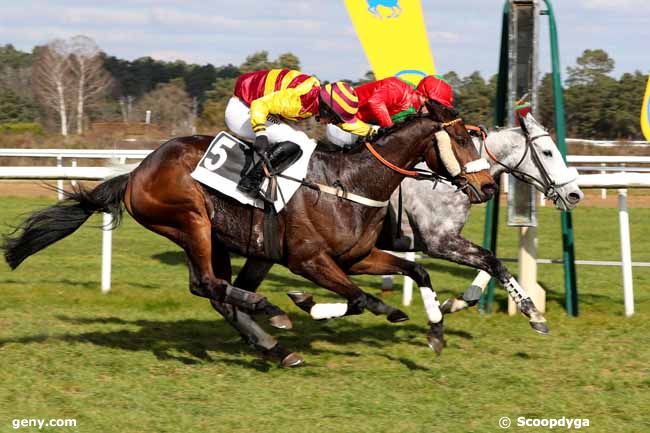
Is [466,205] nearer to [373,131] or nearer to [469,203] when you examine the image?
[469,203]

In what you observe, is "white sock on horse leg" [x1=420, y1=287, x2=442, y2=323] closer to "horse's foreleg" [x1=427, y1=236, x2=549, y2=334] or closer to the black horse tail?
"horse's foreleg" [x1=427, y1=236, x2=549, y2=334]

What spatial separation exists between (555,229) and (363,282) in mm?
4741

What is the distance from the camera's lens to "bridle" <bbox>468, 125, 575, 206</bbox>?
20.1 ft

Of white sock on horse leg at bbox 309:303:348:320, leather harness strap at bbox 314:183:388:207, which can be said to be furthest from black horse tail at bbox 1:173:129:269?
white sock on horse leg at bbox 309:303:348:320

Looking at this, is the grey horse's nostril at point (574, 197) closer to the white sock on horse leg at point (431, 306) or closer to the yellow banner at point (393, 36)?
the white sock on horse leg at point (431, 306)

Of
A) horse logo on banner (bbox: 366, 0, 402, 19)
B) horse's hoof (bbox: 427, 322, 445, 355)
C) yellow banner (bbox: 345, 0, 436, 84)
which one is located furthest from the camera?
horse logo on banner (bbox: 366, 0, 402, 19)

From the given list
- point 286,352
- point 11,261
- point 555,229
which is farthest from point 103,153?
point 286,352

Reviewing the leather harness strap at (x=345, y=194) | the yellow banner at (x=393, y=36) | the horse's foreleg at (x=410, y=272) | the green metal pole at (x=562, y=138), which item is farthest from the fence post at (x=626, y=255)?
the yellow banner at (x=393, y=36)

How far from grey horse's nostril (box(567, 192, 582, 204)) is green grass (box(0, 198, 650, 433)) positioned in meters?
0.86

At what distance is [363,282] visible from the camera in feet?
28.4

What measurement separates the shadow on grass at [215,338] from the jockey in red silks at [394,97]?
4.13ft

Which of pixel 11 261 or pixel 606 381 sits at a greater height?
pixel 11 261

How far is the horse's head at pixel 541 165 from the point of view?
20.0ft

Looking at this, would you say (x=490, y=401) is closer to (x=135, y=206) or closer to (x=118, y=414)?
(x=118, y=414)
